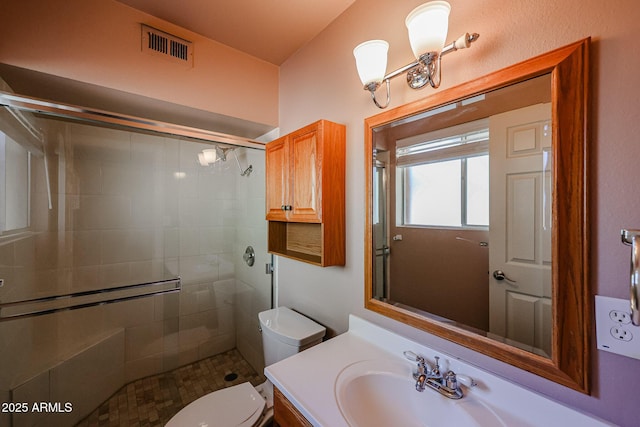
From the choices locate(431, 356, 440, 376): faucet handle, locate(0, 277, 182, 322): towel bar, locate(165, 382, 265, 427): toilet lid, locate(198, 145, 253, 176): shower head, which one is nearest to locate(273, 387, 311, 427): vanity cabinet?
locate(165, 382, 265, 427): toilet lid

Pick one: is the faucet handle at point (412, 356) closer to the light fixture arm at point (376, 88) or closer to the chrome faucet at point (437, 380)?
the chrome faucet at point (437, 380)

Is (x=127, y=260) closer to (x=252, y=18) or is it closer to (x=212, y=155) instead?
(x=212, y=155)

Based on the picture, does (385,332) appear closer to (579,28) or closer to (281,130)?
(579,28)

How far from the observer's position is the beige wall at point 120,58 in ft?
3.78

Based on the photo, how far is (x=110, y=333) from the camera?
1821mm

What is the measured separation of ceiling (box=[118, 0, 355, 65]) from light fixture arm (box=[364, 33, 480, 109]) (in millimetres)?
641

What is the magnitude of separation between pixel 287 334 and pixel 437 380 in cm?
77

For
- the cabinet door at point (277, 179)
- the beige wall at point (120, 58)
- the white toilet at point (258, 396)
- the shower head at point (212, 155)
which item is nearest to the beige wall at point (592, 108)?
the white toilet at point (258, 396)

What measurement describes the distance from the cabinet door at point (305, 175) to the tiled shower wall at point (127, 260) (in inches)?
24.5

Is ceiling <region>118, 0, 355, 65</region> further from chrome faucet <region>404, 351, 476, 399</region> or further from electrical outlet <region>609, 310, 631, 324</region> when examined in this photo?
chrome faucet <region>404, 351, 476, 399</region>

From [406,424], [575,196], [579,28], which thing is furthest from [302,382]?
[579,28]

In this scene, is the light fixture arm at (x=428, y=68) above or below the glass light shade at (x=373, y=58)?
below

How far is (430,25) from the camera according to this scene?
833 mm

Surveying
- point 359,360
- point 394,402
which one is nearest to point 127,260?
point 359,360
